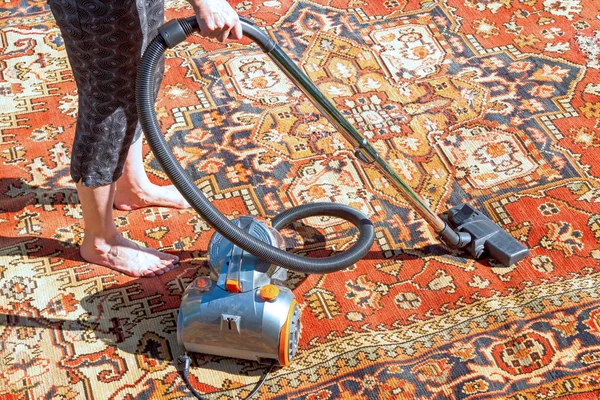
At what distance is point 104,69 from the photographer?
156 centimetres

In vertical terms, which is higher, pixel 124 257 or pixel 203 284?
pixel 203 284

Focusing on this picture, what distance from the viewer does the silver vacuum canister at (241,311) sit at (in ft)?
5.40

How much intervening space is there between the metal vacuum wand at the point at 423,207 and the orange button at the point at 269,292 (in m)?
0.39

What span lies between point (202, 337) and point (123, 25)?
27.6 inches

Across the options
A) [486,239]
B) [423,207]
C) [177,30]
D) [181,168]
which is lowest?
[486,239]

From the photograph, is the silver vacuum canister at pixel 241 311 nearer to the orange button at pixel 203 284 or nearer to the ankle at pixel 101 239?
the orange button at pixel 203 284

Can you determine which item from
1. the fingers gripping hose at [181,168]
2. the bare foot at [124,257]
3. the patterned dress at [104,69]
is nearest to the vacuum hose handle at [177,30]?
the fingers gripping hose at [181,168]

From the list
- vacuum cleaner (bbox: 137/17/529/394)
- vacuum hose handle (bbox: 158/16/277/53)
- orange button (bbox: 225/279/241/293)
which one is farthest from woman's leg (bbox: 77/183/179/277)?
vacuum hose handle (bbox: 158/16/277/53)

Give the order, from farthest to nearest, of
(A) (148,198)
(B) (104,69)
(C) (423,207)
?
(A) (148,198)
(C) (423,207)
(B) (104,69)

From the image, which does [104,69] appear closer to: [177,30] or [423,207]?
[177,30]

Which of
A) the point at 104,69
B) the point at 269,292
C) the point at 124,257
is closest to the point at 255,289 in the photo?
the point at 269,292

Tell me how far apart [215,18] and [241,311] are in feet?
2.06

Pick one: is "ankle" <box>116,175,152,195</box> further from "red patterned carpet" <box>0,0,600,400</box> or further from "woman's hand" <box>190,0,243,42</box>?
"woman's hand" <box>190,0,243,42</box>

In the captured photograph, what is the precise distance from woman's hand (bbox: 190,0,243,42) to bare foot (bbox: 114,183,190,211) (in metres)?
0.75
